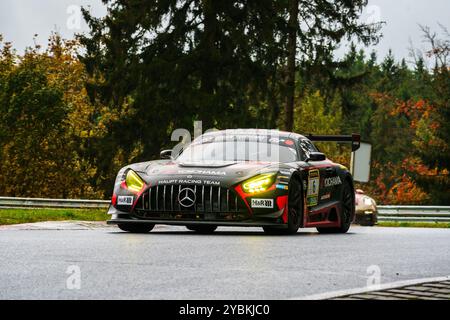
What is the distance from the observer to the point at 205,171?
48.1 ft

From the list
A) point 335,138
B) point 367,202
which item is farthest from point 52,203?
point 335,138

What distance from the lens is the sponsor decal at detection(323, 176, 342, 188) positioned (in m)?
16.5

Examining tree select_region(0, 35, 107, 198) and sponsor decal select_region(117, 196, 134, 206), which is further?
tree select_region(0, 35, 107, 198)

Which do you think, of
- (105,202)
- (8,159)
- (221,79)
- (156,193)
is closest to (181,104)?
(221,79)

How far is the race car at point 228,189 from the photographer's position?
1448cm

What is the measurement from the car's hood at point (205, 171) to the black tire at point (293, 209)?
29 cm

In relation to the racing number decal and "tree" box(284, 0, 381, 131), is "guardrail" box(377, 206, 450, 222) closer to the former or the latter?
"tree" box(284, 0, 381, 131)

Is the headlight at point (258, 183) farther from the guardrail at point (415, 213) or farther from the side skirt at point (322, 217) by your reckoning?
the guardrail at point (415, 213)

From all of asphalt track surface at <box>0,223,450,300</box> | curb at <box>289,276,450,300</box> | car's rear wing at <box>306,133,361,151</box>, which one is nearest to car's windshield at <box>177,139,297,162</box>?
asphalt track surface at <box>0,223,450,300</box>

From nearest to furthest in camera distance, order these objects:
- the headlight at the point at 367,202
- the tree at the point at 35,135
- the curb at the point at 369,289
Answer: the curb at the point at 369,289, the headlight at the point at 367,202, the tree at the point at 35,135

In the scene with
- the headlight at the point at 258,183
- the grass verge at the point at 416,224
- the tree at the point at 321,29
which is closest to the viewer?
the headlight at the point at 258,183

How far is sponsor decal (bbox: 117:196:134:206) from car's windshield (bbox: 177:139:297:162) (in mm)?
1358

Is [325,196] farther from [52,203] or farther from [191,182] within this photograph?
[52,203]

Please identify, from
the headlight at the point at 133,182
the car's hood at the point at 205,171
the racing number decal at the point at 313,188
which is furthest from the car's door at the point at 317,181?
the headlight at the point at 133,182
